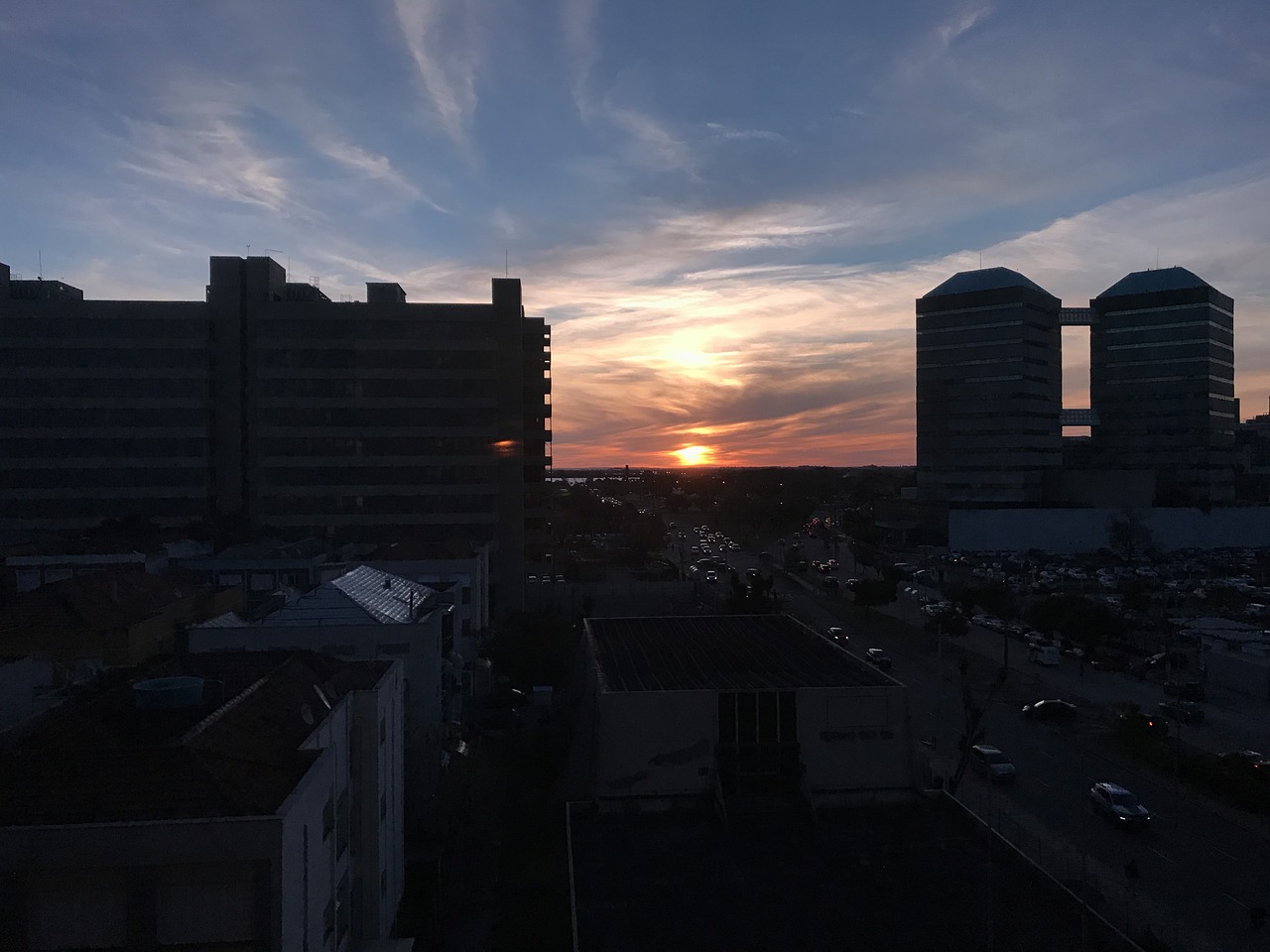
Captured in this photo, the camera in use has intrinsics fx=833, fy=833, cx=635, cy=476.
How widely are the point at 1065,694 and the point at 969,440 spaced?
50.3 m

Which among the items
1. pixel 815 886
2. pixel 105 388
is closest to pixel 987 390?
pixel 105 388

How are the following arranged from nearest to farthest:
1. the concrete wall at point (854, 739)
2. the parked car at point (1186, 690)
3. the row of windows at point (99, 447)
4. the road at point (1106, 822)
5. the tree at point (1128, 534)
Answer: the road at point (1106, 822), the concrete wall at point (854, 739), the parked car at point (1186, 690), the row of windows at point (99, 447), the tree at point (1128, 534)

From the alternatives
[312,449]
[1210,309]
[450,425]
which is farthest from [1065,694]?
[1210,309]

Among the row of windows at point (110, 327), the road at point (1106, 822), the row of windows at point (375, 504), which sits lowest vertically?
the road at point (1106, 822)

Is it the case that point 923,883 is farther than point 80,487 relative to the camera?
No

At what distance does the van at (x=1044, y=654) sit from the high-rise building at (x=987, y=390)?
43.1 m

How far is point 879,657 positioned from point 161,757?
1138 inches

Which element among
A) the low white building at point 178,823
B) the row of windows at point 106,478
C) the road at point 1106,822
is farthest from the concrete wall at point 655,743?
the row of windows at point 106,478

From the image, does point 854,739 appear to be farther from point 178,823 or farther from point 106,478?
point 106,478

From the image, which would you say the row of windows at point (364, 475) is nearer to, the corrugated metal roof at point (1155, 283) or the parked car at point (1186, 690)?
the parked car at point (1186, 690)

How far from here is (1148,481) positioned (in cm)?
7388

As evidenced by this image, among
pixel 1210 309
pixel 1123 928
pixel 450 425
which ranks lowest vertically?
pixel 1123 928

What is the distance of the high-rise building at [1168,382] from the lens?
82.1 meters

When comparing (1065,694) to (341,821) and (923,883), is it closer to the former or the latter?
(923,883)
